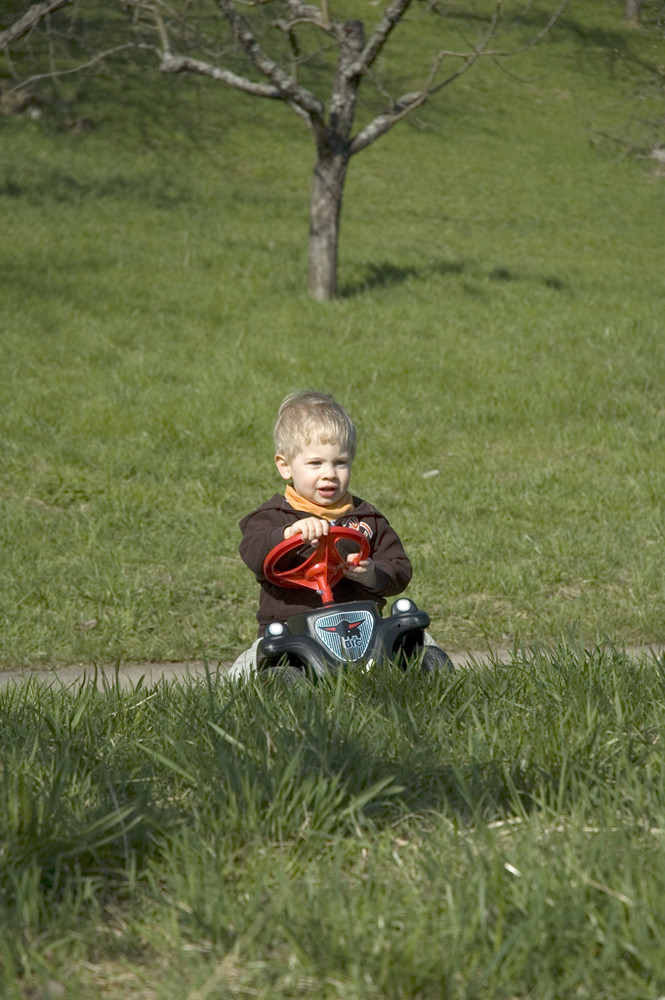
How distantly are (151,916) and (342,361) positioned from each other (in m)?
7.98

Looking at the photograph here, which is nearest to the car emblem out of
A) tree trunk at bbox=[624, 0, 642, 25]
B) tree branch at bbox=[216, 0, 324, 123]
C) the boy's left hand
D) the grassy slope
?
the boy's left hand

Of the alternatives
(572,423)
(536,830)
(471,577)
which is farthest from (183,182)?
(536,830)

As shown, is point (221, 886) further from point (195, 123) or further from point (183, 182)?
point (195, 123)

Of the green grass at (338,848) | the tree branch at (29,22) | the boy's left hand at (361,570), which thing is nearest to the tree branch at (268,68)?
the tree branch at (29,22)

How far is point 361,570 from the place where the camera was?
3.59 metres

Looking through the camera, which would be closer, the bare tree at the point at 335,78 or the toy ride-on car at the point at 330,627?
the toy ride-on car at the point at 330,627

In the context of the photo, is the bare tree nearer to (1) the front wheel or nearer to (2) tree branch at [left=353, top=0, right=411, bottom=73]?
(2) tree branch at [left=353, top=0, right=411, bottom=73]

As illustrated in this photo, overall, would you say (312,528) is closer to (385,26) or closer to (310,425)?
(310,425)

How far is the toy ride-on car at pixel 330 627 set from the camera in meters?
3.44

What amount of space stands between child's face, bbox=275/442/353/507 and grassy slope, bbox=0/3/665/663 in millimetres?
1787

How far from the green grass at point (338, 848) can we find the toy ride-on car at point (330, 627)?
1.03 feet

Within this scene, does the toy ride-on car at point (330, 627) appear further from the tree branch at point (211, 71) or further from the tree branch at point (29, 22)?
the tree branch at point (211, 71)

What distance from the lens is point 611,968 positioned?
1.87 metres

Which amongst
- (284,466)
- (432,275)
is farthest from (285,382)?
(284,466)
